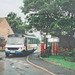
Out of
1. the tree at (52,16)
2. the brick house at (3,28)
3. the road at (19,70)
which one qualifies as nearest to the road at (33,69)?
the road at (19,70)

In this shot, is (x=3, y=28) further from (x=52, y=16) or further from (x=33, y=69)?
(x=33, y=69)

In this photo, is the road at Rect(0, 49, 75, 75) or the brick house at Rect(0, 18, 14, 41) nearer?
the road at Rect(0, 49, 75, 75)

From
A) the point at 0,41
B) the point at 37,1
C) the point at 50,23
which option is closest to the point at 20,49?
Answer: the point at 50,23

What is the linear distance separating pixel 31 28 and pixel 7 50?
6.94 m

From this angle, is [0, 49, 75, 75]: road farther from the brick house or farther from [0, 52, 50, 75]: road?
the brick house

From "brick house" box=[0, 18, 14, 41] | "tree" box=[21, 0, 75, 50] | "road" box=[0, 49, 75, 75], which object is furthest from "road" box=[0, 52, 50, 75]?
"brick house" box=[0, 18, 14, 41]

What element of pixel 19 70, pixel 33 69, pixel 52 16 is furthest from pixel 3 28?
pixel 19 70

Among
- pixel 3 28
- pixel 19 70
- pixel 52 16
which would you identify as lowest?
pixel 19 70

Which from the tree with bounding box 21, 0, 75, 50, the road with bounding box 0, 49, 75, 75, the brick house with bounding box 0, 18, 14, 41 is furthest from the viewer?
the brick house with bounding box 0, 18, 14, 41

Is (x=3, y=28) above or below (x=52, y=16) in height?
above

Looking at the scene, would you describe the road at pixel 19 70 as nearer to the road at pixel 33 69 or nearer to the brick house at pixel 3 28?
the road at pixel 33 69

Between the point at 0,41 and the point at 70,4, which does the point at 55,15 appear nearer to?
the point at 70,4

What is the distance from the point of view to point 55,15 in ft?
85.4

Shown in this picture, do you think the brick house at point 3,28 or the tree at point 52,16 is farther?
the brick house at point 3,28
